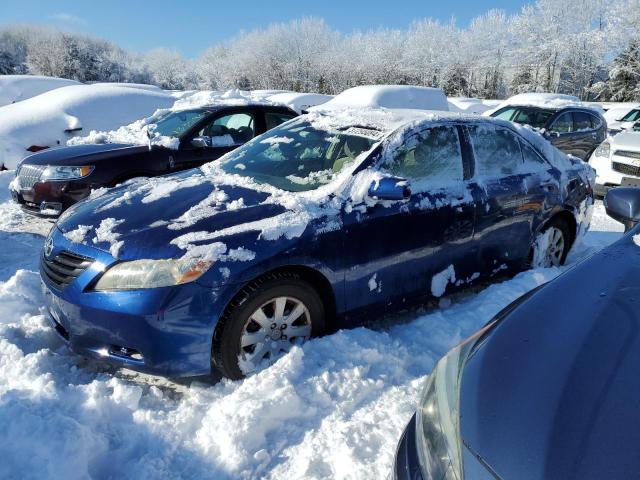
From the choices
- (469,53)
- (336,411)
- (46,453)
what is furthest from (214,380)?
(469,53)

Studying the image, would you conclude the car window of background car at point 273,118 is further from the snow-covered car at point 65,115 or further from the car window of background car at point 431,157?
the car window of background car at point 431,157

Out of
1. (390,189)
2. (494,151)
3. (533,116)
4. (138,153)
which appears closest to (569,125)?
(533,116)

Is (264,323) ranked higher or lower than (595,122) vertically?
lower

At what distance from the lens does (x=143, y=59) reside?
6750 cm

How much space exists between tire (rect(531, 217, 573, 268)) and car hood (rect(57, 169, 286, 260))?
256 centimetres

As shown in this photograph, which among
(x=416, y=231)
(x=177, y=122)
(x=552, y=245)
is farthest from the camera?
(x=177, y=122)

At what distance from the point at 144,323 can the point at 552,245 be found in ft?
11.9

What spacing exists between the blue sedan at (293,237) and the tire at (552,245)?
0.05 metres

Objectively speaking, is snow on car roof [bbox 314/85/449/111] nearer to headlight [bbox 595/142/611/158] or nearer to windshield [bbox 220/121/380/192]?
headlight [bbox 595/142/611/158]

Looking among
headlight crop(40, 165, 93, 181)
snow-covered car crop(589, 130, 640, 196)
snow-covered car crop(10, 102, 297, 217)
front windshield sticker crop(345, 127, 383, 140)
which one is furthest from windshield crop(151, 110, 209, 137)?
snow-covered car crop(589, 130, 640, 196)

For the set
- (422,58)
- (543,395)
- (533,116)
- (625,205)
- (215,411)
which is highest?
(422,58)

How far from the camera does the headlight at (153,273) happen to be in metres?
2.42

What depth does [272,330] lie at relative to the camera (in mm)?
2736

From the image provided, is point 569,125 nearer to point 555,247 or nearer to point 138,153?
point 555,247
